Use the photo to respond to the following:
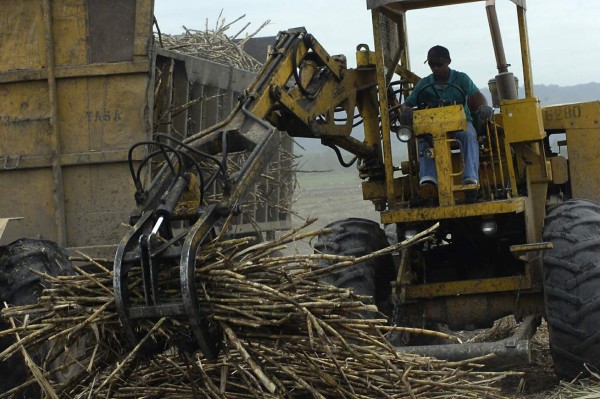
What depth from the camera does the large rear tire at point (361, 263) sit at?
827 cm

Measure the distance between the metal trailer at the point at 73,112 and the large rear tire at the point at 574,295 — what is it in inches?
121

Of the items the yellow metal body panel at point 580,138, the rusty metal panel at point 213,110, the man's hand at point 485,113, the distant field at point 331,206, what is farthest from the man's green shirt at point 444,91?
the distant field at point 331,206

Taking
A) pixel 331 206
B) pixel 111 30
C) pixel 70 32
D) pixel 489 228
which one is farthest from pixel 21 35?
pixel 331 206

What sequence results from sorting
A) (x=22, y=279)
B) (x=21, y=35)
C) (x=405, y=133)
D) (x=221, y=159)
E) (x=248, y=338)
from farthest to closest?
1. (x=21, y=35)
2. (x=405, y=133)
3. (x=22, y=279)
4. (x=221, y=159)
5. (x=248, y=338)

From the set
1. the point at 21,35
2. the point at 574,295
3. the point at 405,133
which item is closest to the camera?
the point at 574,295

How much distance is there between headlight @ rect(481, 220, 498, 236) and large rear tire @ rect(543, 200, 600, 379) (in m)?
0.48

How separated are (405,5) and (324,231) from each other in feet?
12.1

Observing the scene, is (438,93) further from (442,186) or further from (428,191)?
(442,186)

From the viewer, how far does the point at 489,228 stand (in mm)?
8258

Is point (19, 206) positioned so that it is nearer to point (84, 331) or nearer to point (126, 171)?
point (126, 171)

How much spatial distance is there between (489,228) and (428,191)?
1.70 feet

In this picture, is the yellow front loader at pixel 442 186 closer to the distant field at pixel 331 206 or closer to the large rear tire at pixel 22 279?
the large rear tire at pixel 22 279

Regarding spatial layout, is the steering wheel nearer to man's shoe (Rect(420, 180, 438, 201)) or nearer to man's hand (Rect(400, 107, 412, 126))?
man's hand (Rect(400, 107, 412, 126))

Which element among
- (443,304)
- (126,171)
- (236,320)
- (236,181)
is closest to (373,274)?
(443,304)
